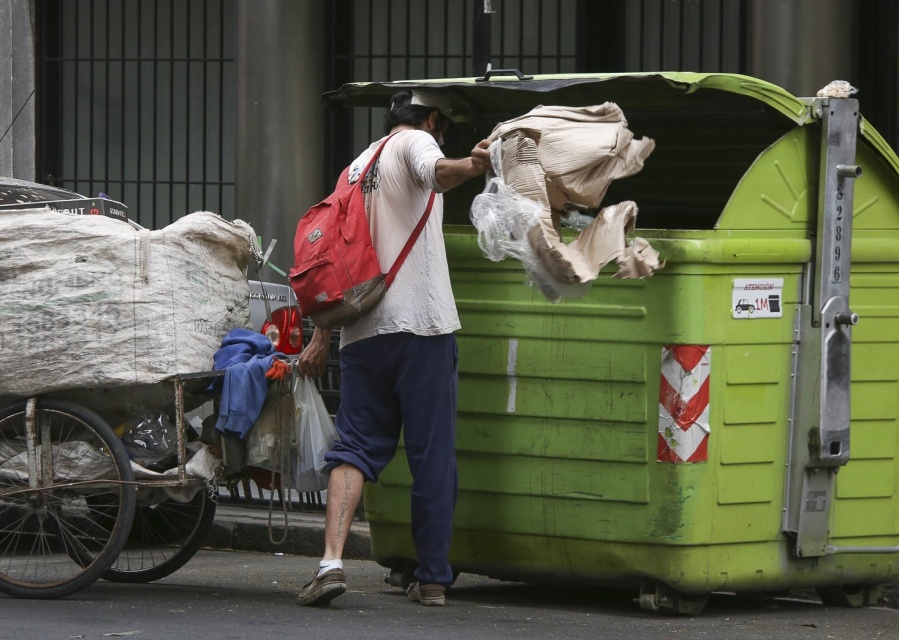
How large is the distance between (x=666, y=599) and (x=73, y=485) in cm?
218

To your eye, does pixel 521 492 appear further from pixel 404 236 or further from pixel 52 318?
pixel 52 318

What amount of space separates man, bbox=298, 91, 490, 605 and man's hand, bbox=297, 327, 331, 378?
0.64 feet

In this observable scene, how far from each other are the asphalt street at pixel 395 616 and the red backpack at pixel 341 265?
3.48 ft

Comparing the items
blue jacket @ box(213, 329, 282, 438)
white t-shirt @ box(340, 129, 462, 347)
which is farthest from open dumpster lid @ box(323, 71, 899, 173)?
blue jacket @ box(213, 329, 282, 438)

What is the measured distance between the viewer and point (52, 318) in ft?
20.0

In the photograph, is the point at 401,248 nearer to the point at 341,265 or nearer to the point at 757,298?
the point at 341,265

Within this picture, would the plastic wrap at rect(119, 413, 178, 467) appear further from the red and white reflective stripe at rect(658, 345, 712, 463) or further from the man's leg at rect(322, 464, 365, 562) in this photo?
the red and white reflective stripe at rect(658, 345, 712, 463)

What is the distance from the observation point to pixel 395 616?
584cm

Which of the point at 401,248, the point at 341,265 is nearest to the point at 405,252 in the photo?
the point at 401,248

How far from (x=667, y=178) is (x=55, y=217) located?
2530 millimetres

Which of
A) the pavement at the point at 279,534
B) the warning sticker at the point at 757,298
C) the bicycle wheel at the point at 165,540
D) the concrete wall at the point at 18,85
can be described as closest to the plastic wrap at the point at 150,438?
the bicycle wheel at the point at 165,540

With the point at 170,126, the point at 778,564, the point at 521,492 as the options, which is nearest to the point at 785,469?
the point at 778,564

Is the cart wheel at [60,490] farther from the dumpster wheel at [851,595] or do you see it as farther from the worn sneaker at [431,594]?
the dumpster wheel at [851,595]

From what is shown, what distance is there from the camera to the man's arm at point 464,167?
5414mm
